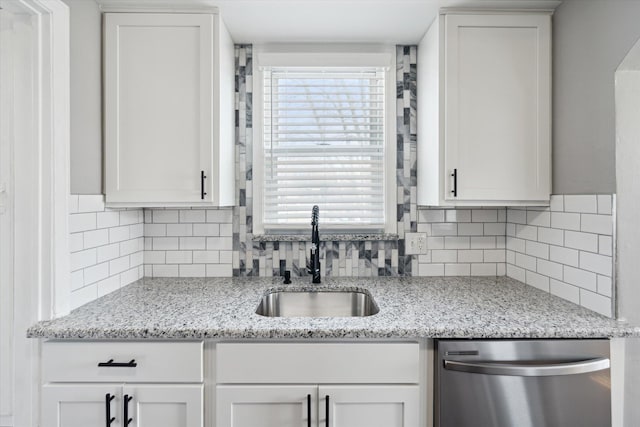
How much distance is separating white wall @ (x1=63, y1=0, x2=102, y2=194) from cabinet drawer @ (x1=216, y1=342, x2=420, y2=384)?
0.96 meters

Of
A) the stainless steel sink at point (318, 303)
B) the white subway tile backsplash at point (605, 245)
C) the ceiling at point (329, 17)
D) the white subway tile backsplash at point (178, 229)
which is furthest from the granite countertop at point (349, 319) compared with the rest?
the ceiling at point (329, 17)

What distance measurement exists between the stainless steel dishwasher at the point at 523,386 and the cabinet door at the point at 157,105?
131 cm

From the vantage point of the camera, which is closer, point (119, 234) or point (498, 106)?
point (498, 106)

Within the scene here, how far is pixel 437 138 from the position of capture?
175cm

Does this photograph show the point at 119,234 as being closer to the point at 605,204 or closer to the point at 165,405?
the point at 165,405

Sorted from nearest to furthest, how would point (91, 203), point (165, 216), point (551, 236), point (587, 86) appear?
1. point (587, 86)
2. point (91, 203)
3. point (551, 236)
4. point (165, 216)

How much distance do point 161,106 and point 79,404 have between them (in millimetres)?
1228

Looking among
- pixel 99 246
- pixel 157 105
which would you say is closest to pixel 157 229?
pixel 99 246

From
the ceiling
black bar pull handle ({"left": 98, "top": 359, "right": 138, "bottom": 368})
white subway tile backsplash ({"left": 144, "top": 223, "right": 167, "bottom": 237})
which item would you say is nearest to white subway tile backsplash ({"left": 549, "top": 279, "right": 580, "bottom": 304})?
the ceiling

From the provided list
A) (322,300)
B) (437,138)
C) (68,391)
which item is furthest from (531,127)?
(68,391)

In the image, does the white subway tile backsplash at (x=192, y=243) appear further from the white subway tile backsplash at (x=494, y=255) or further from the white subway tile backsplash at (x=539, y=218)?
the white subway tile backsplash at (x=539, y=218)

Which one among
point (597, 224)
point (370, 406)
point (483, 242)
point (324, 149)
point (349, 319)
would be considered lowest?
point (370, 406)

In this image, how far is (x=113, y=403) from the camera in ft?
4.25

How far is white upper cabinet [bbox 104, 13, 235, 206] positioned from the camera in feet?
5.58
